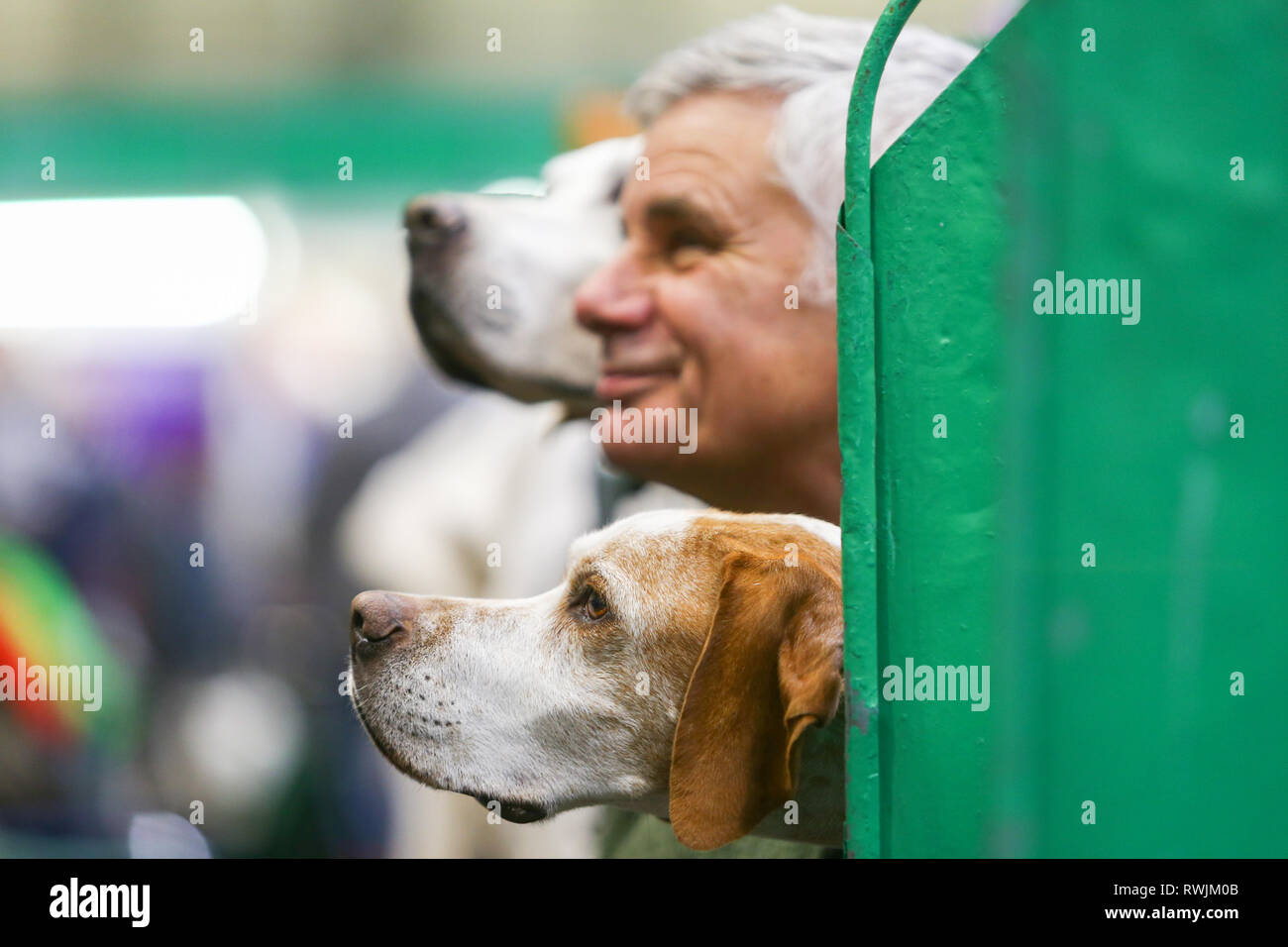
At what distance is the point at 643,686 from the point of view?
2.14m

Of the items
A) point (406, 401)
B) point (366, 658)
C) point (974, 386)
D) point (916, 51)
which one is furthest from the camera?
point (406, 401)

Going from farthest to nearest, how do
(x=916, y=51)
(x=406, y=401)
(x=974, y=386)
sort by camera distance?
(x=406, y=401)
(x=916, y=51)
(x=974, y=386)

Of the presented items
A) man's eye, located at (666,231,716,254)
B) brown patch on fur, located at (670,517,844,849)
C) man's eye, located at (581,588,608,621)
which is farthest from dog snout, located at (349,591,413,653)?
man's eye, located at (666,231,716,254)

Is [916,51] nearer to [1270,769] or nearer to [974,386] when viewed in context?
[974,386]

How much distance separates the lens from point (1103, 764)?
6.31ft

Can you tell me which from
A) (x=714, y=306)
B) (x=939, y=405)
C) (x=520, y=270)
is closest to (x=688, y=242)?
(x=714, y=306)

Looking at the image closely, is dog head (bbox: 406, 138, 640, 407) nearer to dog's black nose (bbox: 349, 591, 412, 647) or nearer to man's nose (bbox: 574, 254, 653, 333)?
man's nose (bbox: 574, 254, 653, 333)

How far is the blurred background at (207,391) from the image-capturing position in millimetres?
2850

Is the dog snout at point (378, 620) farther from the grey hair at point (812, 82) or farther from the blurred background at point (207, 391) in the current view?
the grey hair at point (812, 82)

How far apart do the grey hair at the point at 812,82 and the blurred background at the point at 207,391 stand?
20.3 inches

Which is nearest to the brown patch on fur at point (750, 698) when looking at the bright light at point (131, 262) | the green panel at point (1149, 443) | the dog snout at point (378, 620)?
the green panel at point (1149, 443)

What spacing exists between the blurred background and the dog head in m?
0.08
